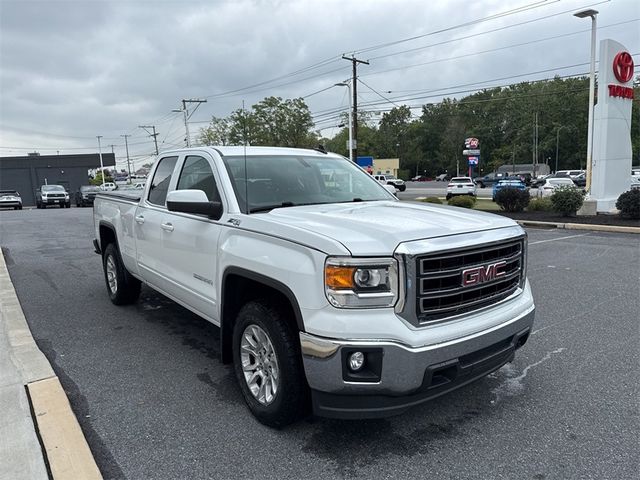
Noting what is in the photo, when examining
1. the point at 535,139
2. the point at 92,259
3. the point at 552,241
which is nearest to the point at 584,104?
the point at 535,139

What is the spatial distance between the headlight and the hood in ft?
0.21

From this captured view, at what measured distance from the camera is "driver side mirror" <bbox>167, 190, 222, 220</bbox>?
355 centimetres

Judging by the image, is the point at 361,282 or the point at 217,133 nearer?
the point at 361,282

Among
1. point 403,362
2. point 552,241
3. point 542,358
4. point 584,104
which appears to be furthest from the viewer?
point 584,104

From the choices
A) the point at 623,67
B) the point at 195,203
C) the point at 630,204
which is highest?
the point at 623,67

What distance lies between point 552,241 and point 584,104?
8759cm

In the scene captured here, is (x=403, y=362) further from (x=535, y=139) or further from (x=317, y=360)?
(x=535, y=139)

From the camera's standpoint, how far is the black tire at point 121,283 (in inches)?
236

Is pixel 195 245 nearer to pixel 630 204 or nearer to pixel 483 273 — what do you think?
pixel 483 273

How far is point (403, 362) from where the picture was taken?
2631 millimetres

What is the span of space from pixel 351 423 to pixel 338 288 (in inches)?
44.7

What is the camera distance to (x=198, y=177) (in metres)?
4.33

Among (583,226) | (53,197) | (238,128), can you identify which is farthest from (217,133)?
(583,226)

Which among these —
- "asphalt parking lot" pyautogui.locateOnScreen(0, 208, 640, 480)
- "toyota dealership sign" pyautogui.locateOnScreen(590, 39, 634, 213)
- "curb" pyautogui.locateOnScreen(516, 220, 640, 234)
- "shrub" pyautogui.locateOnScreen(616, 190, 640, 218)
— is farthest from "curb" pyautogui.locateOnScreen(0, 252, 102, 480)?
"toyota dealership sign" pyautogui.locateOnScreen(590, 39, 634, 213)
